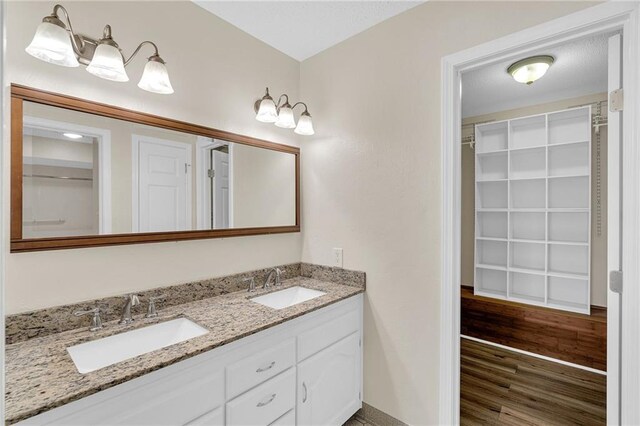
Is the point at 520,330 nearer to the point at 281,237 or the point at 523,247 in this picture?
the point at 523,247

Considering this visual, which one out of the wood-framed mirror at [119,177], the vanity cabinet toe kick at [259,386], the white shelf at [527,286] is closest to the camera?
the vanity cabinet toe kick at [259,386]

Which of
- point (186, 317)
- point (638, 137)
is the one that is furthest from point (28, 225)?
point (638, 137)

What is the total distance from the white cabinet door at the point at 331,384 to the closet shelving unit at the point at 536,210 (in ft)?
6.92

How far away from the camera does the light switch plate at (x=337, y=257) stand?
2084 millimetres

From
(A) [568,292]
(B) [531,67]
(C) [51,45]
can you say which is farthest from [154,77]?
(A) [568,292]

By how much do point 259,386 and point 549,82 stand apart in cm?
342

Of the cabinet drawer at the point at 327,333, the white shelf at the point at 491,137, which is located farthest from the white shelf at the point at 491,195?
the cabinet drawer at the point at 327,333

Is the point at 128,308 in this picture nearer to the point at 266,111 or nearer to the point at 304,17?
the point at 266,111

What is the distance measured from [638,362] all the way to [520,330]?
180cm

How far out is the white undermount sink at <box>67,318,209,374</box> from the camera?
117 cm

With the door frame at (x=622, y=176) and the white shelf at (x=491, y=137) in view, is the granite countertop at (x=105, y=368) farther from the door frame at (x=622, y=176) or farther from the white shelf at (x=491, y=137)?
the white shelf at (x=491, y=137)

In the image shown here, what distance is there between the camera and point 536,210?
2965 mm

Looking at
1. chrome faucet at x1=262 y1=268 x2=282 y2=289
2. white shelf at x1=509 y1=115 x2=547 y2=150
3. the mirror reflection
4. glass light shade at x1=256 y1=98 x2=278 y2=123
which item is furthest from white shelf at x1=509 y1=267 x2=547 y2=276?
glass light shade at x1=256 y1=98 x2=278 y2=123

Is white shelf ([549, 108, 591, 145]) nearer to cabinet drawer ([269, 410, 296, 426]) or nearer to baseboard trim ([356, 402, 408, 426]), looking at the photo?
baseboard trim ([356, 402, 408, 426])
